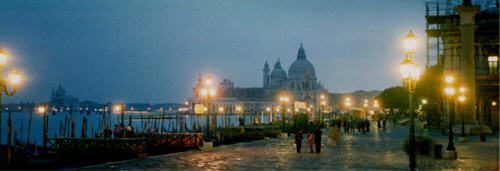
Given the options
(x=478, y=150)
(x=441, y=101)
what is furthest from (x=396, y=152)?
(x=441, y=101)

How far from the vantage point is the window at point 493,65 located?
38438mm

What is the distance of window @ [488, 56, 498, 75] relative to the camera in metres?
38.4

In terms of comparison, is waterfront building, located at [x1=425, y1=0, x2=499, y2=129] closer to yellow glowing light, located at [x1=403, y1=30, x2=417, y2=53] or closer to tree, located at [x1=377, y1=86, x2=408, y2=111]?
yellow glowing light, located at [x1=403, y1=30, x2=417, y2=53]

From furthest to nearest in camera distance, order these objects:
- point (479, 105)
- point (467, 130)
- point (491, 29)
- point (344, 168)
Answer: point (479, 105) < point (491, 29) < point (467, 130) < point (344, 168)

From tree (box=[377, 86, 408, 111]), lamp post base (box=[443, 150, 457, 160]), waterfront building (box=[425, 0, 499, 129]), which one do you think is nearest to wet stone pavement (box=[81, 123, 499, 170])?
lamp post base (box=[443, 150, 457, 160])

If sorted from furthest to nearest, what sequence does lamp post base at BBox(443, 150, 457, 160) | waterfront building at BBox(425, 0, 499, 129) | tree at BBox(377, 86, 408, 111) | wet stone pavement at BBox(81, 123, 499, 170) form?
tree at BBox(377, 86, 408, 111), waterfront building at BBox(425, 0, 499, 129), lamp post base at BBox(443, 150, 457, 160), wet stone pavement at BBox(81, 123, 499, 170)

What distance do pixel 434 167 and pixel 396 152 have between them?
578 centimetres

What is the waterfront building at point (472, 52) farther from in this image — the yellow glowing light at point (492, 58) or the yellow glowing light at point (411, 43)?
the yellow glowing light at point (411, 43)

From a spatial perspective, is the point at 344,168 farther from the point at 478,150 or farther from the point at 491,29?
the point at 491,29

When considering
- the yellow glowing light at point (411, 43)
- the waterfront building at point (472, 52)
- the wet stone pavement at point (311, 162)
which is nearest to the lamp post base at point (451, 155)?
the wet stone pavement at point (311, 162)

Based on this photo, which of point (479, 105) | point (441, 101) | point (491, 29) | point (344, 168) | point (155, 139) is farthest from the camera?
point (441, 101)

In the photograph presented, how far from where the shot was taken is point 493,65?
38625 mm

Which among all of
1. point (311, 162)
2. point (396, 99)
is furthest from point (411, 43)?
point (396, 99)

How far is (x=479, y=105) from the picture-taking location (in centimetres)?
4081
